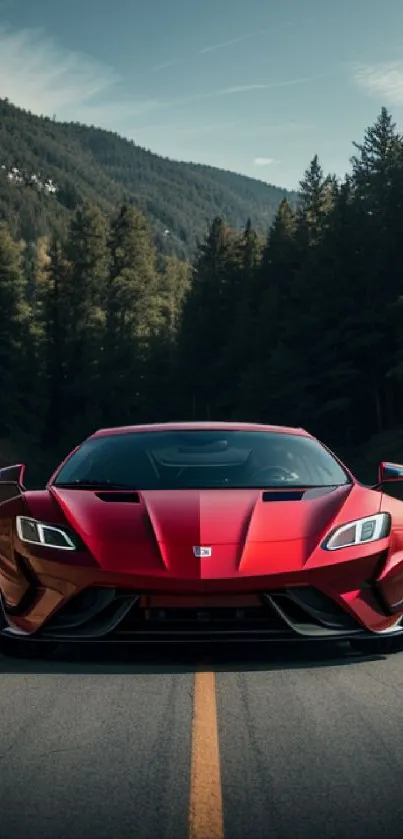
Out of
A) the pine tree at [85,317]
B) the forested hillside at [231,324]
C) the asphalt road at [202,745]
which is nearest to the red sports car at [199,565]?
the asphalt road at [202,745]

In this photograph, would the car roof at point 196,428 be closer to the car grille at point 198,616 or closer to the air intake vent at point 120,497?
the air intake vent at point 120,497

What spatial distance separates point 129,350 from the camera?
7412 centimetres

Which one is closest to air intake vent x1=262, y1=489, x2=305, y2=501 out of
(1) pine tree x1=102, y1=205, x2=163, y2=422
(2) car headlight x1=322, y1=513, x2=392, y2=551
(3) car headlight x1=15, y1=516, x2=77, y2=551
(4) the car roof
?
(2) car headlight x1=322, y1=513, x2=392, y2=551

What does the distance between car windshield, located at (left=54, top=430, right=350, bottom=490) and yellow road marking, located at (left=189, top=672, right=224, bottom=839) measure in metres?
1.63

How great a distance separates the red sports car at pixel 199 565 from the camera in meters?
4.99

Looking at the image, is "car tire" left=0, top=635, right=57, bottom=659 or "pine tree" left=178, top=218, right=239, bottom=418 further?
"pine tree" left=178, top=218, right=239, bottom=418

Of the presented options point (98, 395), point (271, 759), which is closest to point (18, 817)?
point (271, 759)

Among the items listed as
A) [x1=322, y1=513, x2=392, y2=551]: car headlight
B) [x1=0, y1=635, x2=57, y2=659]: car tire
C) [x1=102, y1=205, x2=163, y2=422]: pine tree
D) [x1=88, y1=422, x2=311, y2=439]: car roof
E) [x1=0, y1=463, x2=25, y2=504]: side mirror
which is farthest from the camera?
[x1=102, y1=205, x2=163, y2=422]: pine tree

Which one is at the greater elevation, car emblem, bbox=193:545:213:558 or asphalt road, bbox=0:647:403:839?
car emblem, bbox=193:545:213:558

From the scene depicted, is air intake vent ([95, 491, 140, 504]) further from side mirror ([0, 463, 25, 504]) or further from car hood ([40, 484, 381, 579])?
side mirror ([0, 463, 25, 504])

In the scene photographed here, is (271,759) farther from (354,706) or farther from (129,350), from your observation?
(129,350)

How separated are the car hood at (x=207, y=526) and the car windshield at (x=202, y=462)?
1.19ft

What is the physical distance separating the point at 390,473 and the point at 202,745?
9.21 ft

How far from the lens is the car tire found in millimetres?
5520
